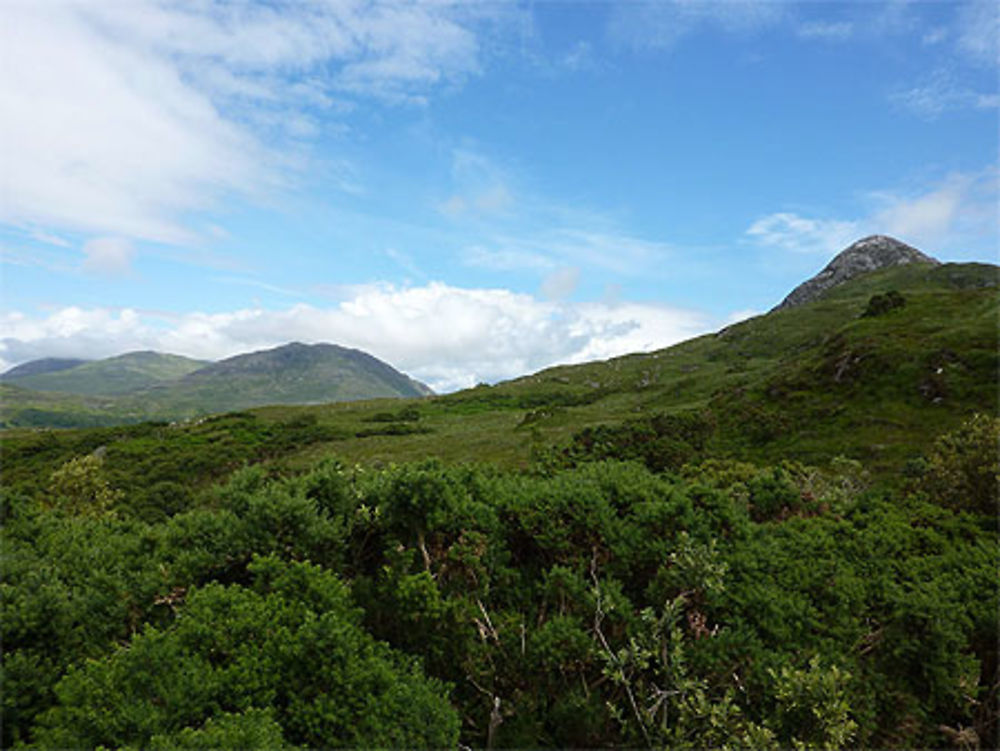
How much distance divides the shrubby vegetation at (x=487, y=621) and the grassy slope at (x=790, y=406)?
29560 millimetres

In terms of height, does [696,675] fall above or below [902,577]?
below

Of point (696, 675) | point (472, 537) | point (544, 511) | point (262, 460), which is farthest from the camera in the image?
point (262, 460)

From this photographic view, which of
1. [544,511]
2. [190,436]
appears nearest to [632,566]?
[544,511]

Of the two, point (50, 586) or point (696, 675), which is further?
point (696, 675)

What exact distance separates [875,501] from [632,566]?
38.4 feet

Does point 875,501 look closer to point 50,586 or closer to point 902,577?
point 902,577

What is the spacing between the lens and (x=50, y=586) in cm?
1020

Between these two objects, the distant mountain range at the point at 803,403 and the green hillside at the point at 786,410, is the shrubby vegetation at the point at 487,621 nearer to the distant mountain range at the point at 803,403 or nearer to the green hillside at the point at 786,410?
the green hillside at the point at 786,410

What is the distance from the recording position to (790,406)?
216 ft

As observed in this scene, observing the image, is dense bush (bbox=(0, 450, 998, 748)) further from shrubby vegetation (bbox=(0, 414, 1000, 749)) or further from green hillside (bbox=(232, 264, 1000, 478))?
green hillside (bbox=(232, 264, 1000, 478))

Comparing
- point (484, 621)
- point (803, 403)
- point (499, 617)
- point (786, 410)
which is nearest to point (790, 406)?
point (786, 410)

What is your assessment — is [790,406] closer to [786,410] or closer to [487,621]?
[786,410]

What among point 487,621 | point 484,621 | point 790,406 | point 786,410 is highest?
point 790,406

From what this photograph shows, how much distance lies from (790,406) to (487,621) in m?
65.1
